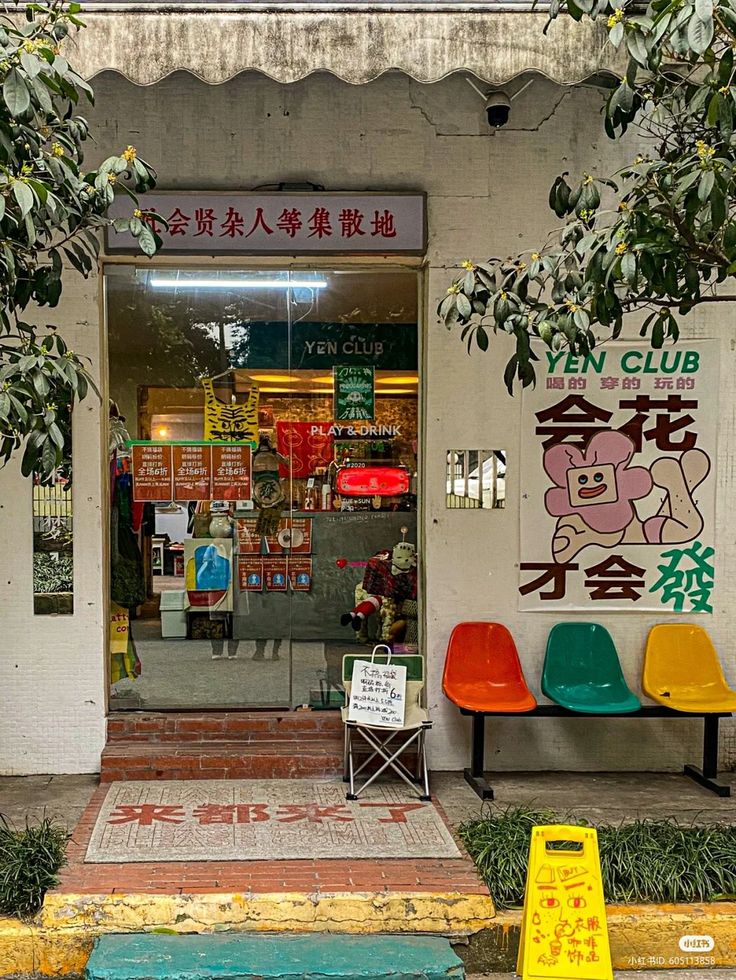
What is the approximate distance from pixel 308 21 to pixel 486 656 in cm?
396

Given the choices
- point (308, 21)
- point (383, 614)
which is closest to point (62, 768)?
point (383, 614)

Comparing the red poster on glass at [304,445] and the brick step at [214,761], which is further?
the red poster on glass at [304,445]

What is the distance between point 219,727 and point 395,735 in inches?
45.8

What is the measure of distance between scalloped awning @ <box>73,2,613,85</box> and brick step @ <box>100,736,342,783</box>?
3990 mm

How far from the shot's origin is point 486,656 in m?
6.46

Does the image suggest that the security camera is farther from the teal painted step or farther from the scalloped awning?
the teal painted step

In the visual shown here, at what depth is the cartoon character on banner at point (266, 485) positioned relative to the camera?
6809 millimetres

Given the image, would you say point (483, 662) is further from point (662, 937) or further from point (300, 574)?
point (662, 937)

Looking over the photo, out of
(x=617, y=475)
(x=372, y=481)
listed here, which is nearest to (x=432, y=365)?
(x=372, y=481)

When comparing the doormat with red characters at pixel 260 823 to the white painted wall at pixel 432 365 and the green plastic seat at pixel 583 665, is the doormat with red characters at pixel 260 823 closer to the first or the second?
the white painted wall at pixel 432 365

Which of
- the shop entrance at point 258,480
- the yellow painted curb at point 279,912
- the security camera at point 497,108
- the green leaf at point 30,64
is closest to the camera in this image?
the green leaf at point 30,64

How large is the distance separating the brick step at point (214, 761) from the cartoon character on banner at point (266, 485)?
4.93 ft

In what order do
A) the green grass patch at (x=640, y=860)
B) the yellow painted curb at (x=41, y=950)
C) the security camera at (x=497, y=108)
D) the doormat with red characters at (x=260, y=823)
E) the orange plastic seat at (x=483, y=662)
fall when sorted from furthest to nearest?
the orange plastic seat at (x=483, y=662), the security camera at (x=497, y=108), the doormat with red characters at (x=260, y=823), the green grass patch at (x=640, y=860), the yellow painted curb at (x=41, y=950)

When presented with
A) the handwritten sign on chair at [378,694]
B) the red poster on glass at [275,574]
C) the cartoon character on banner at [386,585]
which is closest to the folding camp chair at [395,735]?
the handwritten sign on chair at [378,694]
